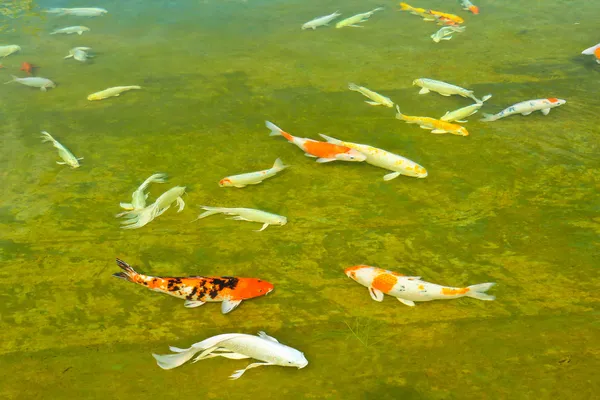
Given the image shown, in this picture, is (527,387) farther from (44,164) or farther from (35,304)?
(44,164)

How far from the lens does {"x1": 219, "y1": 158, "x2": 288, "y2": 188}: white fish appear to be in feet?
16.3

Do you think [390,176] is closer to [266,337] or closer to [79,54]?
[266,337]

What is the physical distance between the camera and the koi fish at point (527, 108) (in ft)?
19.8

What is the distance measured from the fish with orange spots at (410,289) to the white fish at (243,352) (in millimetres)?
756

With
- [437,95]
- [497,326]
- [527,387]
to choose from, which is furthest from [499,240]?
[437,95]

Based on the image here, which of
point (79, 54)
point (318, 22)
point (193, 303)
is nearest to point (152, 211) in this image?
point (193, 303)

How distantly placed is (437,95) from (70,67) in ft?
15.8

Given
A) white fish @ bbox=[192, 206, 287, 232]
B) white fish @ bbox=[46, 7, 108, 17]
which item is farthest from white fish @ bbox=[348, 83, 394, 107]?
white fish @ bbox=[46, 7, 108, 17]

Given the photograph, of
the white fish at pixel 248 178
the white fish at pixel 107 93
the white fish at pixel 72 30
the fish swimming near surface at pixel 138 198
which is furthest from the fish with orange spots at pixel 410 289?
the white fish at pixel 72 30

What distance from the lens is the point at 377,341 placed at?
11.7 feet

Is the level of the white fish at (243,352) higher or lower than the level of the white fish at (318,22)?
lower

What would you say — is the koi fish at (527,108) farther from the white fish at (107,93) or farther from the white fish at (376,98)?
the white fish at (107,93)

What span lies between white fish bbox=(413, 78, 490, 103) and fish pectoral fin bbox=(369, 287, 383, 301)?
3289 mm

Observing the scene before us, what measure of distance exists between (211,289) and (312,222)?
1.18 metres
